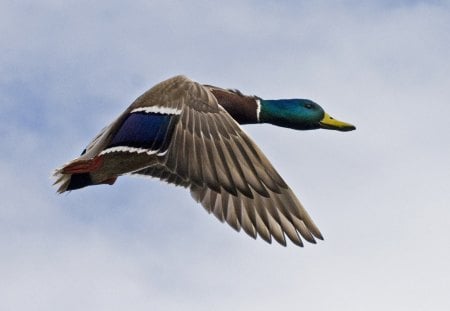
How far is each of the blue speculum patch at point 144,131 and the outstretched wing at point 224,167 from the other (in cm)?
11

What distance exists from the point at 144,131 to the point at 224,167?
0.92 meters

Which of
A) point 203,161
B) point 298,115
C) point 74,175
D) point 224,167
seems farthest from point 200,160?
point 298,115

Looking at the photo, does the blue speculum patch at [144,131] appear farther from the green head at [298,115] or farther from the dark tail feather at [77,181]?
the green head at [298,115]

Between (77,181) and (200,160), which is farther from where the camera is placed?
(77,181)

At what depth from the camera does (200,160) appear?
11992 mm

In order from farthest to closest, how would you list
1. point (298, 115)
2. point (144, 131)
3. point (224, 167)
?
point (298, 115), point (144, 131), point (224, 167)

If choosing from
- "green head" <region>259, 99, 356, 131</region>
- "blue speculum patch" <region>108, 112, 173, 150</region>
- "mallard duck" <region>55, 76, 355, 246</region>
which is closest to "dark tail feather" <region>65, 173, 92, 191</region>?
"mallard duck" <region>55, 76, 355, 246</region>

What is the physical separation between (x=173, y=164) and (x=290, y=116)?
2966 mm

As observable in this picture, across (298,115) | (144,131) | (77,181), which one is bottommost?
(77,181)

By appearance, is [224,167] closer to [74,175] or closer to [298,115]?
[74,175]

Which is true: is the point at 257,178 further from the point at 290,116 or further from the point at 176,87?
the point at 290,116

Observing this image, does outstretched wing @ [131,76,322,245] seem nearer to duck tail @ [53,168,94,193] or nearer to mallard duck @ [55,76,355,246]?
mallard duck @ [55,76,355,246]

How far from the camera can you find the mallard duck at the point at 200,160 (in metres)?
12.0

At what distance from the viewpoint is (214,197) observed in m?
13.1
